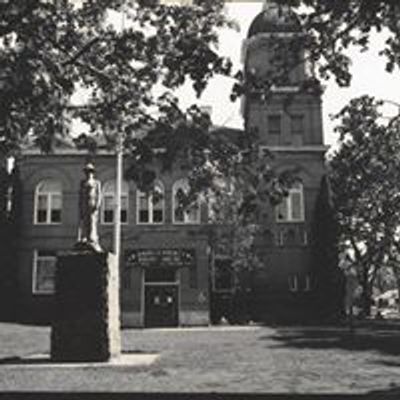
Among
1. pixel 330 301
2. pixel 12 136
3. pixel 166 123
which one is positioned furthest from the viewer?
pixel 330 301

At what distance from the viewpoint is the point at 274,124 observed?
40.9 metres

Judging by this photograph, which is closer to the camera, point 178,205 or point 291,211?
point 178,205

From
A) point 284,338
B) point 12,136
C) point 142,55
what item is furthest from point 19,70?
point 284,338

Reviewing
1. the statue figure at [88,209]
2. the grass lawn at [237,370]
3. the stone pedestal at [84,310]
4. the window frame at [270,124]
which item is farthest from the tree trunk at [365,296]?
the stone pedestal at [84,310]

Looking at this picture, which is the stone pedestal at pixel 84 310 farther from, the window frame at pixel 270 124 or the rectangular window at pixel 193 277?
the window frame at pixel 270 124

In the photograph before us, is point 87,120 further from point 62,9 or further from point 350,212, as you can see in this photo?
point 350,212

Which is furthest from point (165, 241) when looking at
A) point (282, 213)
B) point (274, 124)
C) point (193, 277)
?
point (274, 124)

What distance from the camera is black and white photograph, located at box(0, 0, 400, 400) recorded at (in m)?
8.65

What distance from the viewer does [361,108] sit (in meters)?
10.8

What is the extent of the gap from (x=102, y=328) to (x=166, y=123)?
9.72 meters

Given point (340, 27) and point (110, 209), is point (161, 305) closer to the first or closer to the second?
point (110, 209)

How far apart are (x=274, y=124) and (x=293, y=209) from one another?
5389 millimetres

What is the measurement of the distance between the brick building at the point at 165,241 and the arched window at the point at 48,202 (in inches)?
2.3

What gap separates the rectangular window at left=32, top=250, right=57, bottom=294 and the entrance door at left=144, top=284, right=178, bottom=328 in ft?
17.9
